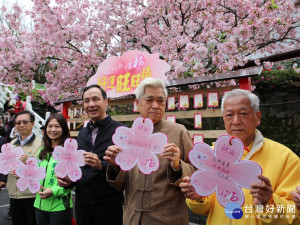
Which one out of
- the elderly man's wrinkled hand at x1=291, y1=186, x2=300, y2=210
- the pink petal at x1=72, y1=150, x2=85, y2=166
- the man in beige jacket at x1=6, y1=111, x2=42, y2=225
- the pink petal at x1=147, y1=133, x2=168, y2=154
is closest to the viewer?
the elderly man's wrinkled hand at x1=291, y1=186, x2=300, y2=210

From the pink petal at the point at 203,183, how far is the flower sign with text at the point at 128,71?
10.2 feet

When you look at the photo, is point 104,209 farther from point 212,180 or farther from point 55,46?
point 55,46

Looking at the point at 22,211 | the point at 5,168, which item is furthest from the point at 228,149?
the point at 22,211

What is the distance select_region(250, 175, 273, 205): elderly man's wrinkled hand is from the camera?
1.30 metres

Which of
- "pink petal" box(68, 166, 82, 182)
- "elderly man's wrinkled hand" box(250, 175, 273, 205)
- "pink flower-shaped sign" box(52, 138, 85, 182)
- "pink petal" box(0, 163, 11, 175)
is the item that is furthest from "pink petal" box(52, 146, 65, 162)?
"elderly man's wrinkled hand" box(250, 175, 273, 205)

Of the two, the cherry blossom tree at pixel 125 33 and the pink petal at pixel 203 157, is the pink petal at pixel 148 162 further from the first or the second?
the cherry blossom tree at pixel 125 33

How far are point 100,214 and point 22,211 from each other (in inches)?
52.6

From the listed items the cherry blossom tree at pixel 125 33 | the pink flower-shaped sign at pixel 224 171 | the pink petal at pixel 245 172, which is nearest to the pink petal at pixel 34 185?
the pink flower-shaped sign at pixel 224 171

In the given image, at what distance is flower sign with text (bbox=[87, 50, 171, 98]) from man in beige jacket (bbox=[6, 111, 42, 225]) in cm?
217

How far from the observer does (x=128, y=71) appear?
503 cm

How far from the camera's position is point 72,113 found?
642 centimetres

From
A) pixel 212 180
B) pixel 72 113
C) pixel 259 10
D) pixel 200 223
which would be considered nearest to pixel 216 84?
pixel 259 10

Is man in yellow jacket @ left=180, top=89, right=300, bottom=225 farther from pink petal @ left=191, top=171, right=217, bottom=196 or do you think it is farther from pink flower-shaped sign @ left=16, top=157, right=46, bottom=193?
pink flower-shaped sign @ left=16, top=157, right=46, bottom=193

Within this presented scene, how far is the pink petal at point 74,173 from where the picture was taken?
7.30 feet
